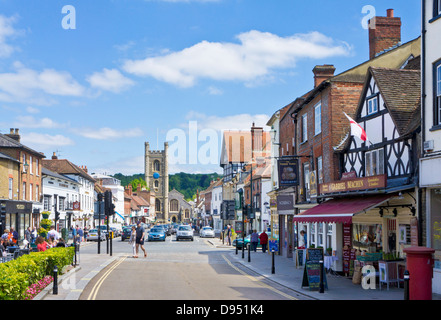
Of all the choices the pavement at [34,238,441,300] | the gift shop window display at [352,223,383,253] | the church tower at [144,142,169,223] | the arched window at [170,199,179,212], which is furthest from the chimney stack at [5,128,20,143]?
the arched window at [170,199,179,212]

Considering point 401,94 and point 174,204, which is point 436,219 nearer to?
point 401,94

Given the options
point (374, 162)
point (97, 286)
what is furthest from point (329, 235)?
point (97, 286)

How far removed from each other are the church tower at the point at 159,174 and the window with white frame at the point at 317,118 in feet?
437

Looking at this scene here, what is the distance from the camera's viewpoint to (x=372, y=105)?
1995 centimetres

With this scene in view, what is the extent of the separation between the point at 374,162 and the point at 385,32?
30.1 feet

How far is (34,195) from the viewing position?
51125mm

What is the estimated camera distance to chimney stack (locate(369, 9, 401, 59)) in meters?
25.7

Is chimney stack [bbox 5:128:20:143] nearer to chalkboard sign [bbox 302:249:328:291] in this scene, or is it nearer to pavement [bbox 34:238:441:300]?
pavement [bbox 34:238:441:300]

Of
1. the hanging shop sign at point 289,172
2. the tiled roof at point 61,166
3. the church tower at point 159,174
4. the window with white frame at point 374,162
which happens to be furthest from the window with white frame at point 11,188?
the church tower at point 159,174

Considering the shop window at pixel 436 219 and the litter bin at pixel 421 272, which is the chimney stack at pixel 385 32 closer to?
the shop window at pixel 436 219

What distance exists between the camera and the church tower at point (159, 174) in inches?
6216

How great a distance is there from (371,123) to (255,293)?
8.56 meters

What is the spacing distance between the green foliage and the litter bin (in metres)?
9.34
